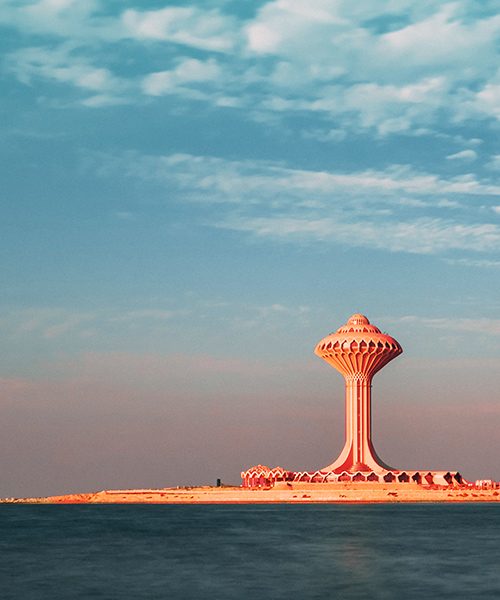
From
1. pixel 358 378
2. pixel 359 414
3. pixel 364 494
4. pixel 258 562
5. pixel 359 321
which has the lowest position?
pixel 258 562

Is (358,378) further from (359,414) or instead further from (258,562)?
(258,562)

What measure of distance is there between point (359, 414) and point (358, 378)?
6888 millimetres

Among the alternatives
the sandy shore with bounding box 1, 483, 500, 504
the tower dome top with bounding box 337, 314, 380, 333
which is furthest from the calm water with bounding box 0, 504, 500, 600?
the tower dome top with bounding box 337, 314, 380, 333

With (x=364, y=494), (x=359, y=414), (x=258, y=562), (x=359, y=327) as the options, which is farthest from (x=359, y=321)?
(x=258, y=562)

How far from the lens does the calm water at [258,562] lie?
50625mm

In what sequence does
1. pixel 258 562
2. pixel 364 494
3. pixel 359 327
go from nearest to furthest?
pixel 258 562 → pixel 364 494 → pixel 359 327

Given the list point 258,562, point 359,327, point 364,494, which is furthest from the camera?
point 359,327

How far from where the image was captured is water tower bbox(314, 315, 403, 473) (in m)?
185

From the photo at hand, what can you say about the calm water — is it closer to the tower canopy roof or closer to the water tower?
the water tower

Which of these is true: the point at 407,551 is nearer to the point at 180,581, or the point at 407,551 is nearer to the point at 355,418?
the point at 180,581

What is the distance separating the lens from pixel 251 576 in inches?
2270

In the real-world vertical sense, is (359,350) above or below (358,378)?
above

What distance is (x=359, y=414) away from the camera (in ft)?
613

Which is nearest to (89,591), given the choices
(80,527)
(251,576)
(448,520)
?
(251,576)
